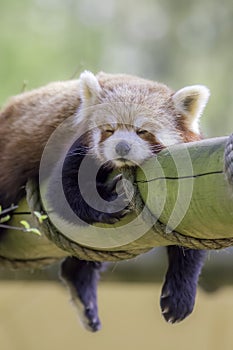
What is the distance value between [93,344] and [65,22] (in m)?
5.25

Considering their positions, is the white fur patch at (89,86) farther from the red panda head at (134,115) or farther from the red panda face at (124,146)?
the red panda face at (124,146)

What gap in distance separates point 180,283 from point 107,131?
1.91ft

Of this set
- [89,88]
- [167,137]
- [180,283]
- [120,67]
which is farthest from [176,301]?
[120,67]

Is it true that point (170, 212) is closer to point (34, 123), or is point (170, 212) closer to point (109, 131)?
point (109, 131)

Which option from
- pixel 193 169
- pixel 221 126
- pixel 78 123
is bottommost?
pixel 221 126

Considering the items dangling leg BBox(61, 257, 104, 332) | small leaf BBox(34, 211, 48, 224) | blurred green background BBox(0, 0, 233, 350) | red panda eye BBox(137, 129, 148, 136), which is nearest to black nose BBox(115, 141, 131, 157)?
red panda eye BBox(137, 129, 148, 136)

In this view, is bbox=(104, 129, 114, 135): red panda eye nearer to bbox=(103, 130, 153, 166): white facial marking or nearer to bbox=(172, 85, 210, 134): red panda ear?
bbox=(103, 130, 153, 166): white facial marking

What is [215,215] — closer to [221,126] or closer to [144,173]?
[144,173]

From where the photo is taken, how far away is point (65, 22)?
32.2 feet

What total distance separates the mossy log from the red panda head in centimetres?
24

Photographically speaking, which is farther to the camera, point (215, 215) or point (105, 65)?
point (105, 65)

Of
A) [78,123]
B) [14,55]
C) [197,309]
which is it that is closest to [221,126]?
[14,55]

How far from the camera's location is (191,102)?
10.1 ft

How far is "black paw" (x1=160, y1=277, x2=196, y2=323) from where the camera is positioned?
299cm
